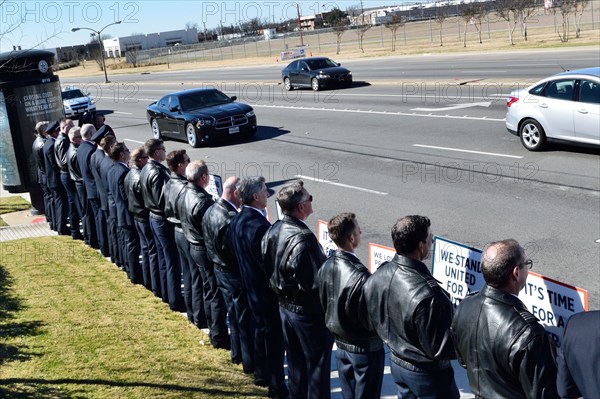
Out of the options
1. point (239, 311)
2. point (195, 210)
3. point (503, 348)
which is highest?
point (195, 210)

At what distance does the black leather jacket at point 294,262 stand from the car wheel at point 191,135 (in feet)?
53.0

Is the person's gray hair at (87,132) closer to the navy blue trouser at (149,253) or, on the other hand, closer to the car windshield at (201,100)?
the navy blue trouser at (149,253)

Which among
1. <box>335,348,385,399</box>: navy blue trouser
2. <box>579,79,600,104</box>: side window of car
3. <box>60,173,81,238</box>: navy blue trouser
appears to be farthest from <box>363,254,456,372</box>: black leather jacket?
<box>579,79,600,104</box>: side window of car

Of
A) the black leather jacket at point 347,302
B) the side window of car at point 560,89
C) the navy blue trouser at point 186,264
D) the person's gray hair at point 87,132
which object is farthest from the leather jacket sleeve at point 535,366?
the side window of car at point 560,89

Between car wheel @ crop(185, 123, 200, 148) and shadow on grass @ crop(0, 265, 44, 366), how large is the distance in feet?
39.4

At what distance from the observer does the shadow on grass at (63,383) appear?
21.1 feet

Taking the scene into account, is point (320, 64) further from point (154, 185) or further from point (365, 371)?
point (365, 371)

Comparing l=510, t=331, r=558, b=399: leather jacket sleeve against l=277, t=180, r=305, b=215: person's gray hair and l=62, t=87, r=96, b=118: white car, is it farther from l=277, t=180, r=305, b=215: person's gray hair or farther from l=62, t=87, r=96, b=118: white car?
l=62, t=87, r=96, b=118: white car

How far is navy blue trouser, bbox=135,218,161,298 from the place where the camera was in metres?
8.81

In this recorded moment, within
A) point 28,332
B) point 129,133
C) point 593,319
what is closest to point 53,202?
point 28,332

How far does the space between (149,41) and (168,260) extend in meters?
133

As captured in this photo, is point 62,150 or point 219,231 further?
point 62,150

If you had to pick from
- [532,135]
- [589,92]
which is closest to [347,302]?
[589,92]

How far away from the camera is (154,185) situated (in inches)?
326
